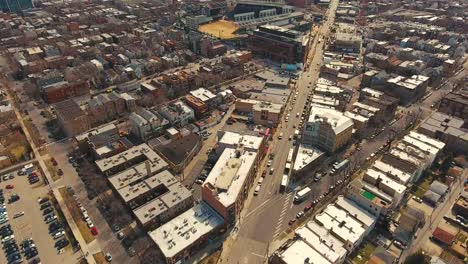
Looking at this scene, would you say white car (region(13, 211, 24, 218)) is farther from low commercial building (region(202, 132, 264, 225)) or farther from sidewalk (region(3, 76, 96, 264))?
low commercial building (region(202, 132, 264, 225))

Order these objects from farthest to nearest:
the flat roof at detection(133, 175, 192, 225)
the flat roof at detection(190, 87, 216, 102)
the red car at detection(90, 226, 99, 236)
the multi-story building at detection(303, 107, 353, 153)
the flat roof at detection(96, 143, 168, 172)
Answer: the flat roof at detection(190, 87, 216, 102), the multi-story building at detection(303, 107, 353, 153), the flat roof at detection(96, 143, 168, 172), the flat roof at detection(133, 175, 192, 225), the red car at detection(90, 226, 99, 236)

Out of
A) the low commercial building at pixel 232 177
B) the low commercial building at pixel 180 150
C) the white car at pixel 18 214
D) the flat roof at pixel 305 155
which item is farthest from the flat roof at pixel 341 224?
the white car at pixel 18 214

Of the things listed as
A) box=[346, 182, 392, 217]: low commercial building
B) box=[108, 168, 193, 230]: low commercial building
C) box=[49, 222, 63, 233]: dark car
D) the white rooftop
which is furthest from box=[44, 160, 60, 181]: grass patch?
box=[346, 182, 392, 217]: low commercial building

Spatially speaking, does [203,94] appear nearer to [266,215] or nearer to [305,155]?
[305,155]

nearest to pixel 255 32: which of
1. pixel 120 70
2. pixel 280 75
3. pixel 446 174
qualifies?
pixel 280 75

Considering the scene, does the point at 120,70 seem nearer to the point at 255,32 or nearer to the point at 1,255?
the point at 255,32

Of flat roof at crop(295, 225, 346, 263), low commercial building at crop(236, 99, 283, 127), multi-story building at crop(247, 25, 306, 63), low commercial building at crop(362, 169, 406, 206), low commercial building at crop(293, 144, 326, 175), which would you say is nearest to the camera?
flat roof at crop(295, 225, 346, 263)

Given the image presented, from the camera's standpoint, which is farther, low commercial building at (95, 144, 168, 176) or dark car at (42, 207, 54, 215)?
low commercial building at (95, 144, 168, 176)

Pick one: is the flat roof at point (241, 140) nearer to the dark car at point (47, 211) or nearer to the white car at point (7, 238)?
the dark car at point (47, 211)

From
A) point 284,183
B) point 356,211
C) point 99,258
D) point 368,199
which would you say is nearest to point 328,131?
point 284,183
